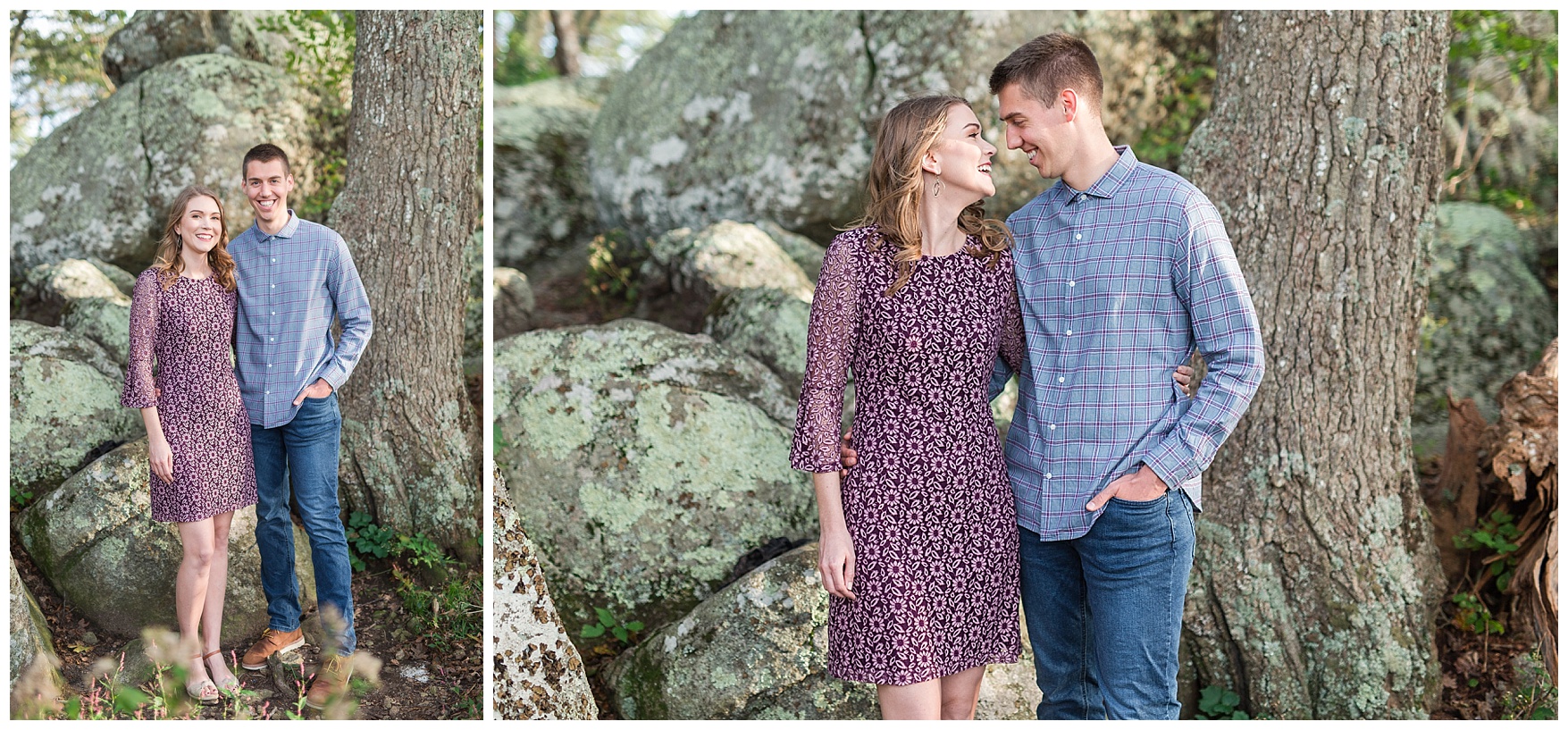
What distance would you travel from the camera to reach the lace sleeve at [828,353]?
8.55 feet

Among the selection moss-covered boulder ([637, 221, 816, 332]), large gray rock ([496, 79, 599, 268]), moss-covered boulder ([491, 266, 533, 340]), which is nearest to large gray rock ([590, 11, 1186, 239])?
moss-covered boulder ([637, 221, 816, 332])

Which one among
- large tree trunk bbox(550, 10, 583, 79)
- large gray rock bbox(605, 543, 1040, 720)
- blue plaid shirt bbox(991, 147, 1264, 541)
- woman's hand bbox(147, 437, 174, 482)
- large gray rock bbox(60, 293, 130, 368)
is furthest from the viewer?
large tree trunk bbox(550, 10, 583, 79)

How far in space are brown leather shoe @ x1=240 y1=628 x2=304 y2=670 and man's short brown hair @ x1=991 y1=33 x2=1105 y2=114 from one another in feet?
8.83

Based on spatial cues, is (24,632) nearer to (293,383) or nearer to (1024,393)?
(293,383)

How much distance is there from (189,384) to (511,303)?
2.24 metres

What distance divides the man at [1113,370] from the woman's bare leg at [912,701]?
0.41m

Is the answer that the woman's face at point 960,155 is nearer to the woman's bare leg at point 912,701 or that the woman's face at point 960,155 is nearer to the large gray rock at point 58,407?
the woman's bare leg at point 912,701

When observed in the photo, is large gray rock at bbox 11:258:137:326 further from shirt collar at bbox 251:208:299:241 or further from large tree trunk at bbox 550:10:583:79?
large tree trunk at bbox 550:10:583:79

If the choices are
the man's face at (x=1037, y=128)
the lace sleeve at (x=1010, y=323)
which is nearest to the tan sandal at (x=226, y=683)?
the lace sleeve at (x=1010, y=323)

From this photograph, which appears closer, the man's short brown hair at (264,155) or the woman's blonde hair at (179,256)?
the woman's blonde hair at (179,256)

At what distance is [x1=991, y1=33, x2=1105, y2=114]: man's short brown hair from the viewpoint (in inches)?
105

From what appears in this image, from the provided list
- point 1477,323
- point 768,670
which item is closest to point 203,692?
point 768,670

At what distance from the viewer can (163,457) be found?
313 centimetres

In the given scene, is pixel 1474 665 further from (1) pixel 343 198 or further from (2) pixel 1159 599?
(1) pixel 343 198
